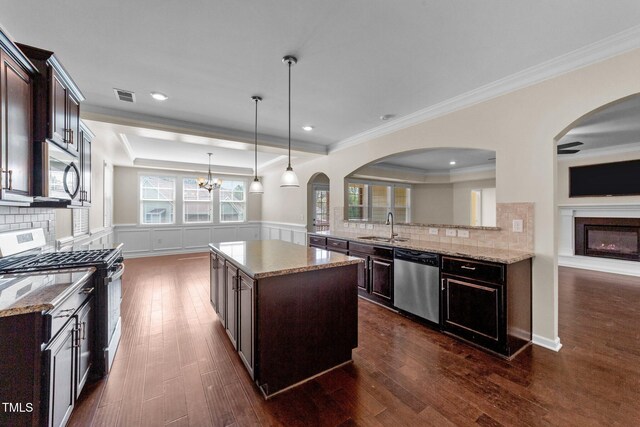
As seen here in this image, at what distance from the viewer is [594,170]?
5.46 meters

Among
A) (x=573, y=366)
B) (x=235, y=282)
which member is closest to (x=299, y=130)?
(x=235, y=282)

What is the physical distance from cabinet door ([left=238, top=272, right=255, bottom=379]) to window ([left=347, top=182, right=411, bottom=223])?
4534 millimetres

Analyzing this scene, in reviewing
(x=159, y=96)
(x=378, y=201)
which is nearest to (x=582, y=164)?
(x=378, y=201)

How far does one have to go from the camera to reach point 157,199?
7.60 m

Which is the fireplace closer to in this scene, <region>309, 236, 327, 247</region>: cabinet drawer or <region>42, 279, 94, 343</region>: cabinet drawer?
<region>309, 236, 327, 247</region>: cabinet drawer

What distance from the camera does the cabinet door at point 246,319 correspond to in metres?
1.95

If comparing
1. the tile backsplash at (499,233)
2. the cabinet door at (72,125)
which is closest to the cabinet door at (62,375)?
the cabinet door at (72,125)

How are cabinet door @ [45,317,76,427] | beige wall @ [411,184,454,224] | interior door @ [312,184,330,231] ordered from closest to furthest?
1. cabinet door @ [45,317,76,427]
2. interior door @ [312,184,330,231]
3. beige wall @ [411,184,454,224]

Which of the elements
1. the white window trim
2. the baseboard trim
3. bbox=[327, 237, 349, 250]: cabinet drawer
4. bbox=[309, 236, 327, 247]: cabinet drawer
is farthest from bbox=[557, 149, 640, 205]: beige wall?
the white window trim

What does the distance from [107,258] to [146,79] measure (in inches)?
71.7

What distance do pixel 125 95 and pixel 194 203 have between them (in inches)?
213

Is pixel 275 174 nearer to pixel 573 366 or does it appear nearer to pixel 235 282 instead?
pixel 235 282

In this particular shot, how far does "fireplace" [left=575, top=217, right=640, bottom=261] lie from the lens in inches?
201

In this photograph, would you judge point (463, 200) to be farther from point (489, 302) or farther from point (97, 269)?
point (97, 269)
